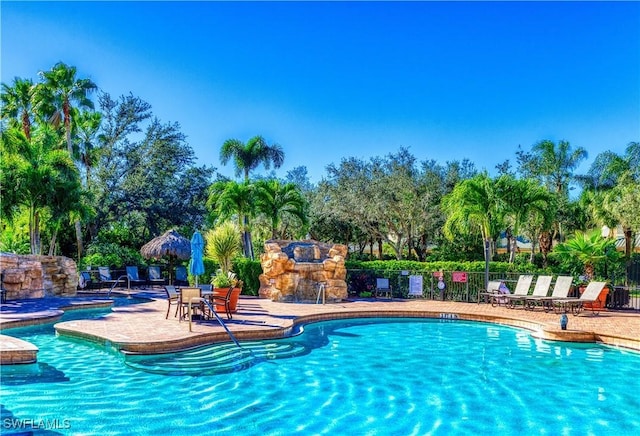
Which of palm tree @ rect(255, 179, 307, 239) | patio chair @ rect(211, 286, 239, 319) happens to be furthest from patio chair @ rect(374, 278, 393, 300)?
patio chair @ rect(211, 286, 239, 319)

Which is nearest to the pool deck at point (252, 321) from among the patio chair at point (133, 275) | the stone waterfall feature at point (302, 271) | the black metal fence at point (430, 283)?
the stone waterfall feature at point (302, 271)

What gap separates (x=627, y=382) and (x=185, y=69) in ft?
52.7

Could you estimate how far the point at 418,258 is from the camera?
3244cm

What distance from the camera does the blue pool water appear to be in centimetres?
555

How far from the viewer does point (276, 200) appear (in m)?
23.0

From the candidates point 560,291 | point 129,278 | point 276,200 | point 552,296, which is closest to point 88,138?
point 129,278

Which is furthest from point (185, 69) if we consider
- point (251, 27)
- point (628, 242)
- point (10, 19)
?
point (628, 242)

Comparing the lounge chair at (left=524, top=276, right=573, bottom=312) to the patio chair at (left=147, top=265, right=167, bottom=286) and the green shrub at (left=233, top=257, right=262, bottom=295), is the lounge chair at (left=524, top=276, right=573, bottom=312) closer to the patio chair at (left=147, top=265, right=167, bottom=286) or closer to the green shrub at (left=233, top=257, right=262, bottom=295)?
the green shrub at (left=233, top=257, right=262, bottom=295)

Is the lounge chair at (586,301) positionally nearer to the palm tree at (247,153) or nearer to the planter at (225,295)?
the planter at (225,295)

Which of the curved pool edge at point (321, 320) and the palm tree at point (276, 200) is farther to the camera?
the palm tree at point (276, 200)

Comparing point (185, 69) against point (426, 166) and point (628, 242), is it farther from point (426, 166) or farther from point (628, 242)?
point (628, 242)

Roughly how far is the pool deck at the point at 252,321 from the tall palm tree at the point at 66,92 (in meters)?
13.0

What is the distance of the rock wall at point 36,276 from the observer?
48.9 ft

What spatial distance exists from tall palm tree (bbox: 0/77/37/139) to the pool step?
21.9 metres
